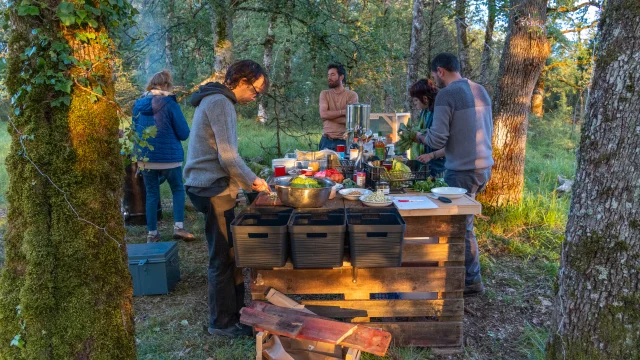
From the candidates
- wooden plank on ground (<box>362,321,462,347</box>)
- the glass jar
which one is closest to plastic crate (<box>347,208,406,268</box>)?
the glass jar

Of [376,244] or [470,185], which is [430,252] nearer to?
[376,244]

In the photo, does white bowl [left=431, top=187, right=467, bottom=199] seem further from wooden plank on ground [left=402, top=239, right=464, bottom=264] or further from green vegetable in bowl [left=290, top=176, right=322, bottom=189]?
green vegetable in bowl [left=290, top=176, right=322, bottom=189]

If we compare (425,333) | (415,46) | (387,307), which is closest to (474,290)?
(425,333)

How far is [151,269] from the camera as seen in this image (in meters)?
4.06

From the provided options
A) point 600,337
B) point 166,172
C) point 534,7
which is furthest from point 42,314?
point 534,7

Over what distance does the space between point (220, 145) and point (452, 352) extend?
7.15ft

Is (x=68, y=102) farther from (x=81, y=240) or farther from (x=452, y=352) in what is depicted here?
(x=452, y=352)

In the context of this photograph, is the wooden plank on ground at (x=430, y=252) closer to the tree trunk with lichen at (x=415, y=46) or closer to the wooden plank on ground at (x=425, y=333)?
the wooden plank on ground at (x=425, y=333)

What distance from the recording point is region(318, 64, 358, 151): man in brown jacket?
231 inches

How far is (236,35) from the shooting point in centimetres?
1948

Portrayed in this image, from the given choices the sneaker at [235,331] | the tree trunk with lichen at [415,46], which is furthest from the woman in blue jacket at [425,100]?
the tree trunk with lichen at [415,46]

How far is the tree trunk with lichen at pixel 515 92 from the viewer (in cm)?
544

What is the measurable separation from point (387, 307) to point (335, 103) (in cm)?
352

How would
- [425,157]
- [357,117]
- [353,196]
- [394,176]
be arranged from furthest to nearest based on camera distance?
[357,117]
[425,157]
[394,176]
[353,196]
